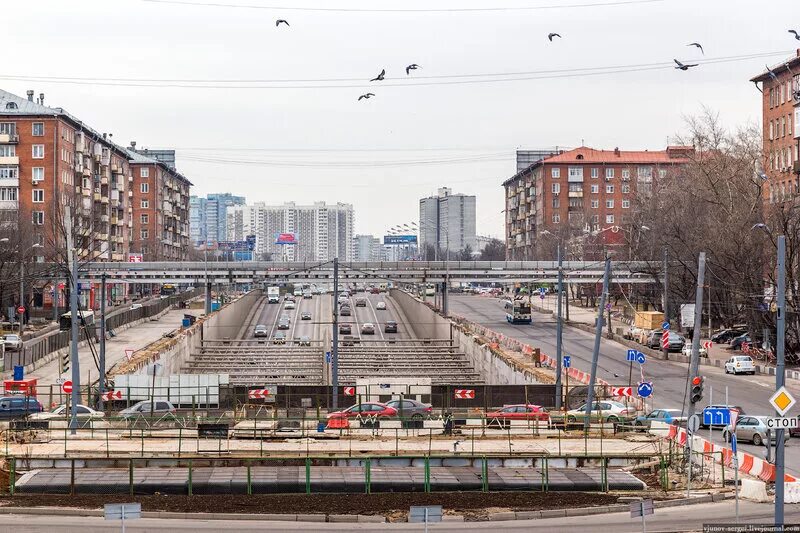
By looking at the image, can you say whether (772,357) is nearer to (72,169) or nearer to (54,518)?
(54,518)

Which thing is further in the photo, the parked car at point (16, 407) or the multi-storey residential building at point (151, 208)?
the multi-storey residential building at point (151, 208)

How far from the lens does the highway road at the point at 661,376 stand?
47656mm

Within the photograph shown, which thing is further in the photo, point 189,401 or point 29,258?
point 29,258

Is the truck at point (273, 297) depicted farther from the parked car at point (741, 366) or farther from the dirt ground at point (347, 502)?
the dirt ground at point (347, 502)

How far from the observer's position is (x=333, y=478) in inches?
1212

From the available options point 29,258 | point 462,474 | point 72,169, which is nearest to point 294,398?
point 462,474

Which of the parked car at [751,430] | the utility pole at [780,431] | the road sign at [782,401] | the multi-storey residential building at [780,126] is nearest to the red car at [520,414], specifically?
the parked car at [751,430]

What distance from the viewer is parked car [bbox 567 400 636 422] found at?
42750mm

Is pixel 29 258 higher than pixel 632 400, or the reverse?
pixel 29 258

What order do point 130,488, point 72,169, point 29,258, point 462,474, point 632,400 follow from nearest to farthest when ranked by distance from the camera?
point 130,488, point 462,474, point 632,400, point 29,258, point 72,169

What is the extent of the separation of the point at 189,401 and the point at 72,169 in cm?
7675

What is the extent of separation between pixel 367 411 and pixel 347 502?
15300 millimetres

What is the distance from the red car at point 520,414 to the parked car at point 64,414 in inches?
574

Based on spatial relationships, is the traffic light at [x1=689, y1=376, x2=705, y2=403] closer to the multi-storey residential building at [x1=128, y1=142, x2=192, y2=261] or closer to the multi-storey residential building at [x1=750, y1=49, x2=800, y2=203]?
the multi-storey residential building at [x1=750, y1=49, x2=800, y2=203]
